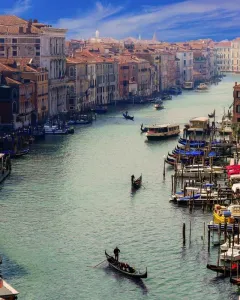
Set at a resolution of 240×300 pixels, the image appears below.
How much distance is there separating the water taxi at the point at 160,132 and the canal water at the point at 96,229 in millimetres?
3564

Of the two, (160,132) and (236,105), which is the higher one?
(236,105)

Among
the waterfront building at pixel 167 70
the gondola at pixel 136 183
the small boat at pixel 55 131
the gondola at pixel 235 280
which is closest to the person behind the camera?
the gondola at pixel 235 280

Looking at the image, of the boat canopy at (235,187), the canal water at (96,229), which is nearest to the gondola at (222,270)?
the canal water at (96,229)

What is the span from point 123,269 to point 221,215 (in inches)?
166

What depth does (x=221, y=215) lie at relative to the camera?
2280 cm

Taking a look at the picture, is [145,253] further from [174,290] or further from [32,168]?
[32,168]

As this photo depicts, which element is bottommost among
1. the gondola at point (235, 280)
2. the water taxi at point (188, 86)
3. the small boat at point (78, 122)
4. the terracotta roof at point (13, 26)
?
the gondola at point (235, 280)

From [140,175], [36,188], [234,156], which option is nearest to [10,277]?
[36,188]

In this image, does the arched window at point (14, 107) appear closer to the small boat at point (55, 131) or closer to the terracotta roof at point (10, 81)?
the terracotta roof at point (10, 81)

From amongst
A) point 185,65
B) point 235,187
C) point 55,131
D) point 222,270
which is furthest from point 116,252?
point 185,65

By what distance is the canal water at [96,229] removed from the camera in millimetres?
18719

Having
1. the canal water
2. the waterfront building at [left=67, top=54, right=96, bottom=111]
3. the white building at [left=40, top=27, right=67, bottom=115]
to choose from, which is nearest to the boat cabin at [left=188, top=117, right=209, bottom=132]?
the canal water

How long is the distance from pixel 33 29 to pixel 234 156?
859 inches

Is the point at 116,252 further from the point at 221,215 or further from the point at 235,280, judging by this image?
the point at 221,215
